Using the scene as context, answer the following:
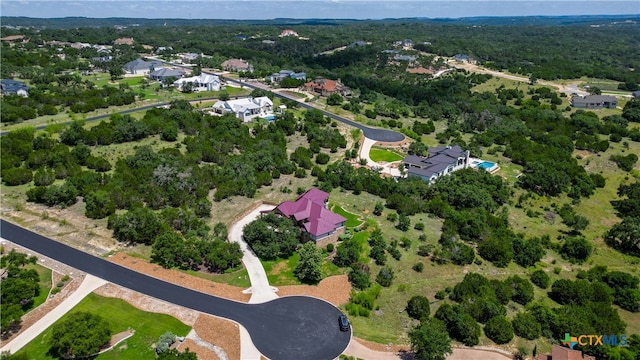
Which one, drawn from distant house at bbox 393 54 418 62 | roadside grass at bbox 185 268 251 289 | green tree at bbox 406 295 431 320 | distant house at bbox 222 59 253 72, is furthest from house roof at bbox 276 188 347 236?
distant house at bbox 393 54 418 62

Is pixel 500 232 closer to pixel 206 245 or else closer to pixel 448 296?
pixel 448 296

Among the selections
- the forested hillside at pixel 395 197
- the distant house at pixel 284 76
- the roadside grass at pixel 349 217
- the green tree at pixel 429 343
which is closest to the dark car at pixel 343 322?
the forested hillside at pixel 395 197

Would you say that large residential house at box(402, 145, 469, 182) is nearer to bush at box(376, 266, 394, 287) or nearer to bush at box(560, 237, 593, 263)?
bush at box(560, 237, 593, 263)

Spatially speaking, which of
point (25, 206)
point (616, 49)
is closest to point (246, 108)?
point (25, 206)

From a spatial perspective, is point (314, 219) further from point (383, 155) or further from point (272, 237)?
point (383, 155)

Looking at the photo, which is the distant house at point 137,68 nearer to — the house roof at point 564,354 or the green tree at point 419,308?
the green tree at point 419,308

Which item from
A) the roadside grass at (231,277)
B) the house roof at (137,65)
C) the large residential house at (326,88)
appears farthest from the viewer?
the house roof at (137,65)
